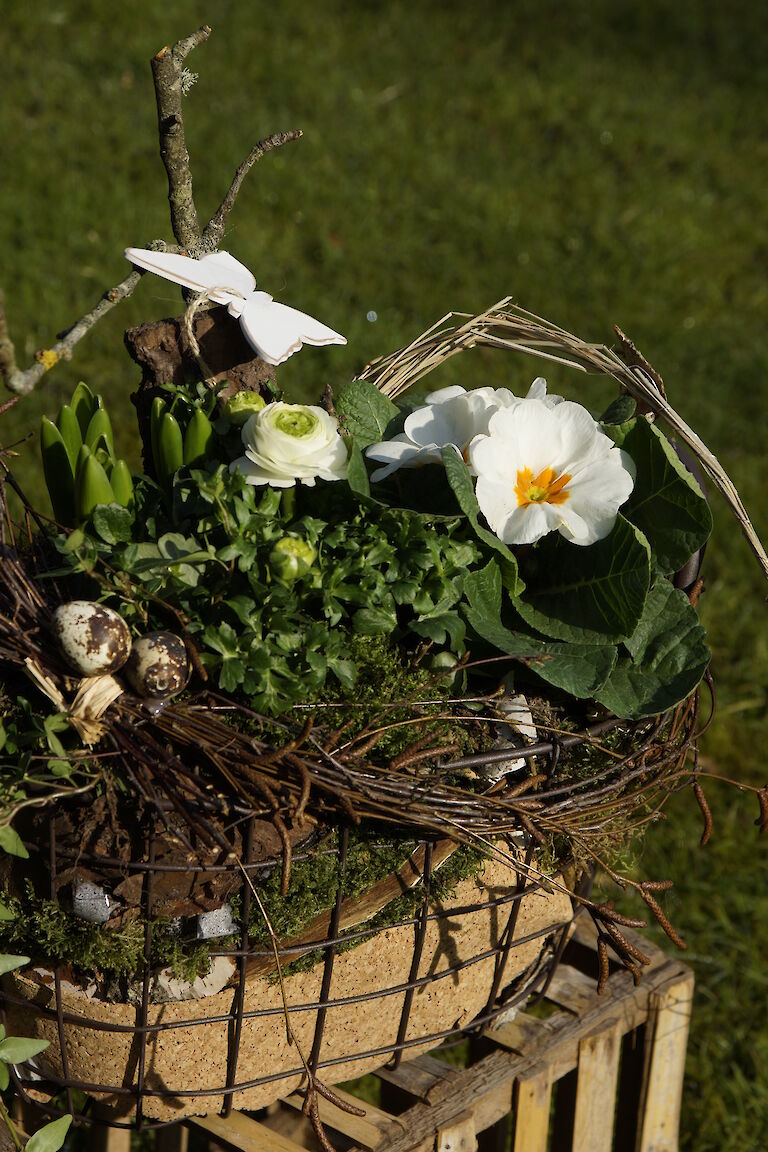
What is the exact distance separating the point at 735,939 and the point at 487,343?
161cm

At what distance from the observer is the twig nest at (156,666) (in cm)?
125

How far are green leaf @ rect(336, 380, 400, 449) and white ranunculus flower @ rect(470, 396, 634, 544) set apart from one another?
0.17 m

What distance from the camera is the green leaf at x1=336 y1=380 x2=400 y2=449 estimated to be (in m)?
1.55

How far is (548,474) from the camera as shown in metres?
1.50

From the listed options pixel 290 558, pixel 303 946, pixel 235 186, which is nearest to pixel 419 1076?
pixel 303 946

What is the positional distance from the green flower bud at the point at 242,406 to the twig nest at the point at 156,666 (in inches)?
13.4

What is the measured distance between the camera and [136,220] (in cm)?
400

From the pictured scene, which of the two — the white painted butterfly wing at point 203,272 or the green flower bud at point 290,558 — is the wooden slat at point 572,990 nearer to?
A: the green flower bud at point 290,558

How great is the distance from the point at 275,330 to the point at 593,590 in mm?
532

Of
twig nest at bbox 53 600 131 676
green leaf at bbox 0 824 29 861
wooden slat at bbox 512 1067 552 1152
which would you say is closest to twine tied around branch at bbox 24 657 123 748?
twig nest at bbox 53 600 131 676

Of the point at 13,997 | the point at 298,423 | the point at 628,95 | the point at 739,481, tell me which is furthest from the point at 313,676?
the point at 628,95

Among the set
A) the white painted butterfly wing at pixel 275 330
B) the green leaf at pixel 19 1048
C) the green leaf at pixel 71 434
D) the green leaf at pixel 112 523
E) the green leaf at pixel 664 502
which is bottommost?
the green leaf at pixel 19 1048

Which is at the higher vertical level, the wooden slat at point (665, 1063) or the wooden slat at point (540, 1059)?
the wooden slat at point (540, 1059)

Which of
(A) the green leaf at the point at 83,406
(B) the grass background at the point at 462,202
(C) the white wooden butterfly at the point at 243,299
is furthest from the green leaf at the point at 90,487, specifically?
(B) the grass background at the point at 462,202
